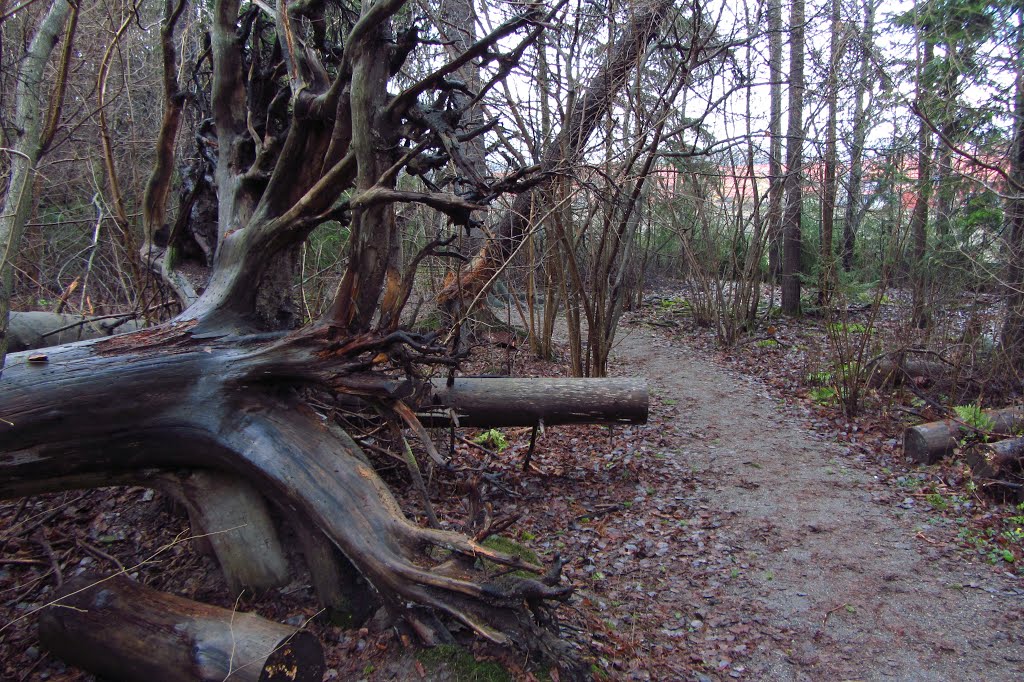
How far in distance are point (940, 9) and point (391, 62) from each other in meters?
6.91

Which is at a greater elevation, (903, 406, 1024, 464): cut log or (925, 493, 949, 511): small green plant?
(903, 406, 1024, 464): cut log

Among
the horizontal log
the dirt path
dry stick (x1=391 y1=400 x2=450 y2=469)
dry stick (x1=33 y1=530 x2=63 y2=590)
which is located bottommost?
the dirt path

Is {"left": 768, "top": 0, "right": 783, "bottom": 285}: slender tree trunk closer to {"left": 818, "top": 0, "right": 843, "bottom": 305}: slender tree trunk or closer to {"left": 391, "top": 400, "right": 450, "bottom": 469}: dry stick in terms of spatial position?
{"left": 818, "top": 0, "right": 843, "bottom": 305}: slender tree trunk

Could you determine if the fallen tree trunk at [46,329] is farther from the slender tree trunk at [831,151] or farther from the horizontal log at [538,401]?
the slender tree trunk at [831,151]

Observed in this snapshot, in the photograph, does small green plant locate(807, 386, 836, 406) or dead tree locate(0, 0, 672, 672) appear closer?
dead tree locate(0, 0, 672, 672)

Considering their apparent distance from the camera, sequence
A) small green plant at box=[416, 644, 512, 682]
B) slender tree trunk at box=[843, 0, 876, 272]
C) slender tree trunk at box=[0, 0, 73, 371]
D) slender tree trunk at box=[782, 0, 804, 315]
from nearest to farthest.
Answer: small green plant at box=[416, 644, 512, 682] → slender tree trunk at box=[0, 0, 73, 371] → slender tree trunk at box=[843, 0, 876, 272] → slender tree trunk at box=[782, 0, 804, 315]

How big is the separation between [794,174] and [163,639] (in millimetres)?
10364

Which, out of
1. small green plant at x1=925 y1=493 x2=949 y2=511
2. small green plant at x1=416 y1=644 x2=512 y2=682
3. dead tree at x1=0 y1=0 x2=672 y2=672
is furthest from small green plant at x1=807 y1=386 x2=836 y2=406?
small green plant at x1=416 y1=644 x2=512 y2=682

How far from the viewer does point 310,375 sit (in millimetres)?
4398

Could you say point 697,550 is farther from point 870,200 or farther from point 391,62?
point 870,200

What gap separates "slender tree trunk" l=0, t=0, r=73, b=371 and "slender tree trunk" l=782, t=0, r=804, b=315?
315 inches

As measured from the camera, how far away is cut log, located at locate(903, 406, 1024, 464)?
22.3 feet

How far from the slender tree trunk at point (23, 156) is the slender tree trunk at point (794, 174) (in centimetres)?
801

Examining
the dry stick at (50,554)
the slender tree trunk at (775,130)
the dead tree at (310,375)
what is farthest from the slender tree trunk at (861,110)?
the dry stick at (50,554)
